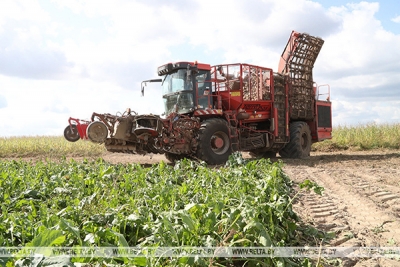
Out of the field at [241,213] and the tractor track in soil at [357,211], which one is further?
the tractor track in soil at [357,211]

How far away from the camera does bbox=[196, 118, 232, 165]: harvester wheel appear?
1037 centimetres

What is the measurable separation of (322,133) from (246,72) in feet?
16.8

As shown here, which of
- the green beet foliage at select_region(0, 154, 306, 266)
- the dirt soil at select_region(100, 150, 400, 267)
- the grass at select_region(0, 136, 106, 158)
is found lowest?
the dirt soil at select_region(100, 150, 400, 267)

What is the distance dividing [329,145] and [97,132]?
13.0 m

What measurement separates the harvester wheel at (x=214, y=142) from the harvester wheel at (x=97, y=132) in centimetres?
240

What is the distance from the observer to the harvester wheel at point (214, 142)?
34.0ft

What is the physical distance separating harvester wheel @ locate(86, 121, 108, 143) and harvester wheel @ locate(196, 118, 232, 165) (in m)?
2.40

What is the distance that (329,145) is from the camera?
19391 mm

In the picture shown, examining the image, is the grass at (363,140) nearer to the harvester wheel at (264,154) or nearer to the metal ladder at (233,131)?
the harvester wheel at (264,154)

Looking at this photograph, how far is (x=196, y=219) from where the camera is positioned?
299cm

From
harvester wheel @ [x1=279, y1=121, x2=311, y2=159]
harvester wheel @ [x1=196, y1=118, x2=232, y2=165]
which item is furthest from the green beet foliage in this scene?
harvester wheel @ [x1=279, y1=121, x2=311, y2=159]

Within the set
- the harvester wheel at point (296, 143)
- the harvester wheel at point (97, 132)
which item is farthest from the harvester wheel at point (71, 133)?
the harvester wheel at point (296, 143)

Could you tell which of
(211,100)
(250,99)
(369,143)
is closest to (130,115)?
(211,100)

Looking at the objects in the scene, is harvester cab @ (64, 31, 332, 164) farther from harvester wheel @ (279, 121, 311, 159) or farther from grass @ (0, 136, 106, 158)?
grass @ (0, 136, 106, 158)
